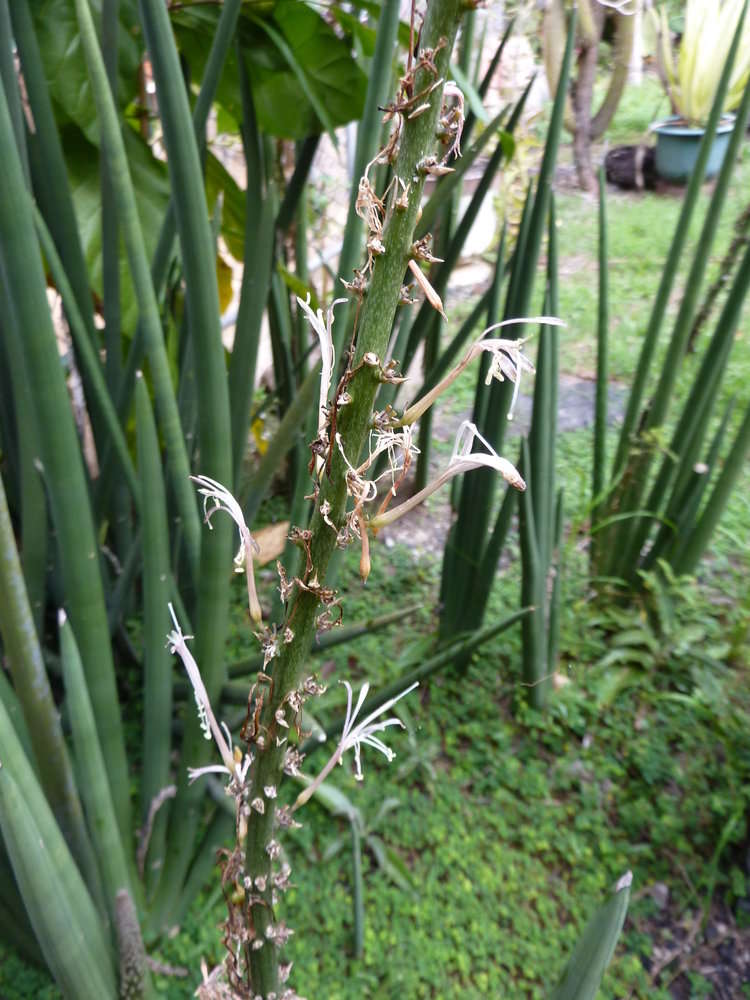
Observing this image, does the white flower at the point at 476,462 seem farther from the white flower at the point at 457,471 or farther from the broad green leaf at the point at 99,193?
the broad green leaf at the point at 99,193

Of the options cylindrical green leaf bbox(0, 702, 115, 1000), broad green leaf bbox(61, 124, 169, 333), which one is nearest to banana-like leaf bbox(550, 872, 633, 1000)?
cylindrical green leaf bbox(0, 702, 115, 1000)

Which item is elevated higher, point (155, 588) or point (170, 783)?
point (155, 588)

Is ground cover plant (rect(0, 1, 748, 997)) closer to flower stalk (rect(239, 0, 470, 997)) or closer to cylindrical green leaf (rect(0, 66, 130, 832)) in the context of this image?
cylindrical green leaf (rect(0, 66, 130, 832))

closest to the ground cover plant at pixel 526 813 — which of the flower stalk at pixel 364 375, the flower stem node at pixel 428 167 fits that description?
the flower stalk at pixel 364 375

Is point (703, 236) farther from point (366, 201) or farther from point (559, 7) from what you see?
point (559, 7)

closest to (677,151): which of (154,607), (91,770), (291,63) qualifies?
(291,63)

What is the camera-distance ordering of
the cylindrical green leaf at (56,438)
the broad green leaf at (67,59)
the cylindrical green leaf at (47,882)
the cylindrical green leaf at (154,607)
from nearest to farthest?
1. the cylindrical green leaf at (47,882)
2. the cylindrical green leaf at (56,438)
3. the cylindrical green leaf at (154,607)
4. the broad green leaf at (67,59)

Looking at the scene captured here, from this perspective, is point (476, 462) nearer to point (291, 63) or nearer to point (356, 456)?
point (356, 456)

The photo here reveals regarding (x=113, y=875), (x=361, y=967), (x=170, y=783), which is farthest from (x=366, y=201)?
(x=361, y=967)
